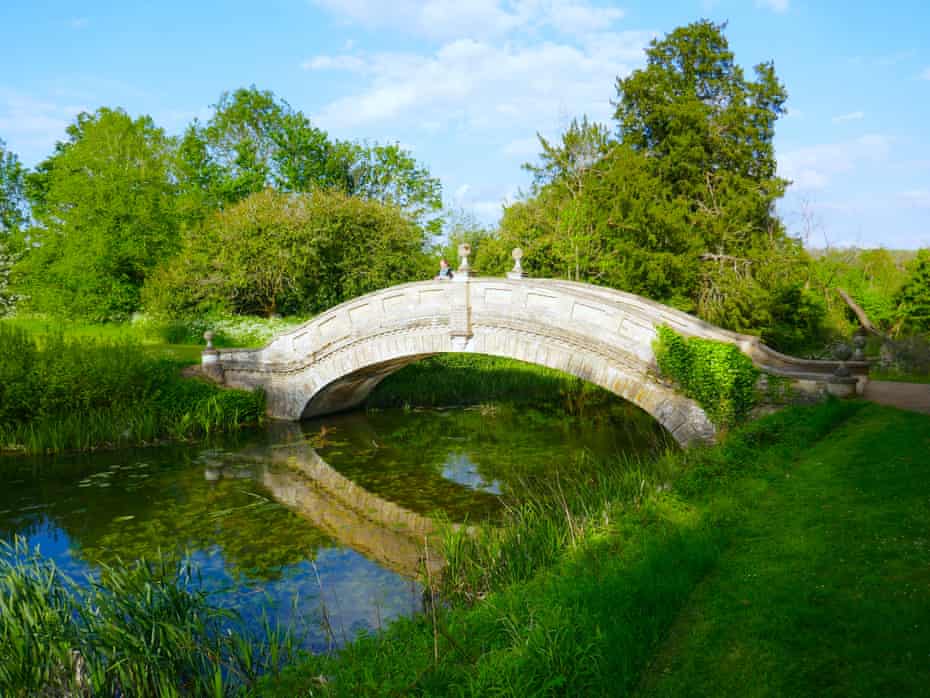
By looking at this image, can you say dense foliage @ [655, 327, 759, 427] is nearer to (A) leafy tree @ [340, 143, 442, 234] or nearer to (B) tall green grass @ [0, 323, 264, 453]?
(B) tall green grass @ [0, 323, 264, 453]

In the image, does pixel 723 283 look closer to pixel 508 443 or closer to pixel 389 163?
pixel 508 443

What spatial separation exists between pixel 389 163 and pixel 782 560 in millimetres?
32195

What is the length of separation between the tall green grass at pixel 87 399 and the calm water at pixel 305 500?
2.10 ft

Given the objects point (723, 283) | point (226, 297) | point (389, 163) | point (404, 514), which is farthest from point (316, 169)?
point (404, 514)

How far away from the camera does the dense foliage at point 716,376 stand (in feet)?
31.6

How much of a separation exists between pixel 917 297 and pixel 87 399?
2389 centimetres

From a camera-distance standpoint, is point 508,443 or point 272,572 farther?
point 508,443

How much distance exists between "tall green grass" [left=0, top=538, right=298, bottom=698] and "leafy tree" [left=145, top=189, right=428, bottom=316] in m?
19.1

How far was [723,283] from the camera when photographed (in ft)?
70.4

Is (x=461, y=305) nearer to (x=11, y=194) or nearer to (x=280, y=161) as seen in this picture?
(x=280, y=161)

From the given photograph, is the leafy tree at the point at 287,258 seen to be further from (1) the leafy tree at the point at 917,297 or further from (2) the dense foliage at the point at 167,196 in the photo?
(1) the leafy tree at the point at 917,297

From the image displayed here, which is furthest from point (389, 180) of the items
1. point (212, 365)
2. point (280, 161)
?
point (212, 365)

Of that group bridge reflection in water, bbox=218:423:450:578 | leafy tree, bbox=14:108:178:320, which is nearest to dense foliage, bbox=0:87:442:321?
leafy tree, bbox=14:108:178:320

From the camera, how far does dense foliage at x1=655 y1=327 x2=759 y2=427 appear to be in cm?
962
